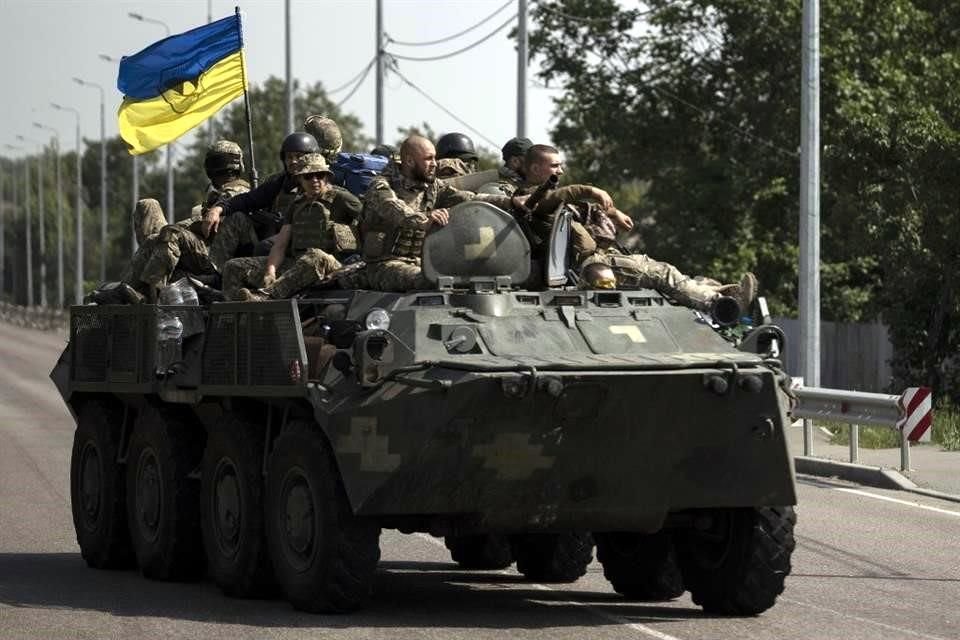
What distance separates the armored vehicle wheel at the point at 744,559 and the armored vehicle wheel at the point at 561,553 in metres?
1.67

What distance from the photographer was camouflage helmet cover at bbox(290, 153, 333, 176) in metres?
14.0

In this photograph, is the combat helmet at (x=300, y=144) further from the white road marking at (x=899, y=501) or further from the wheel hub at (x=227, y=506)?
the white road marking at (x=899, y=501)

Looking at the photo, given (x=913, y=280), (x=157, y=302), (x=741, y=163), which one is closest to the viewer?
(x=157, y=302)

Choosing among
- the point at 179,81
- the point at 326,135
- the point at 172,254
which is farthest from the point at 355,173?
the point at 179,81

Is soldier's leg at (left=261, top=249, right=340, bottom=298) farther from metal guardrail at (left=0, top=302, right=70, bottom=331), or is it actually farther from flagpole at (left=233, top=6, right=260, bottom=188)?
metal guardrail at (left=0, top=302, right=70, bottom=331)

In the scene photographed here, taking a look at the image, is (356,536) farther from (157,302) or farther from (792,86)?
(792,86)

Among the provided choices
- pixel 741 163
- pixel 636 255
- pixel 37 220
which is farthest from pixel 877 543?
pixel 37 220

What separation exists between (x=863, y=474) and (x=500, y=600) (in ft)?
32.4

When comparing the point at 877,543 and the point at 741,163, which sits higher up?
the point at 741,163

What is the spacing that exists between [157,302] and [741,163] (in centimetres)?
3222

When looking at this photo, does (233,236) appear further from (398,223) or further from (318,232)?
(398,223)

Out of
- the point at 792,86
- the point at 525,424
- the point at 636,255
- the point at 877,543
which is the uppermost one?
the point at 792,86

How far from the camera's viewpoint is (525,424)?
450 inches

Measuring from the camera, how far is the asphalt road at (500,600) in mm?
11648
